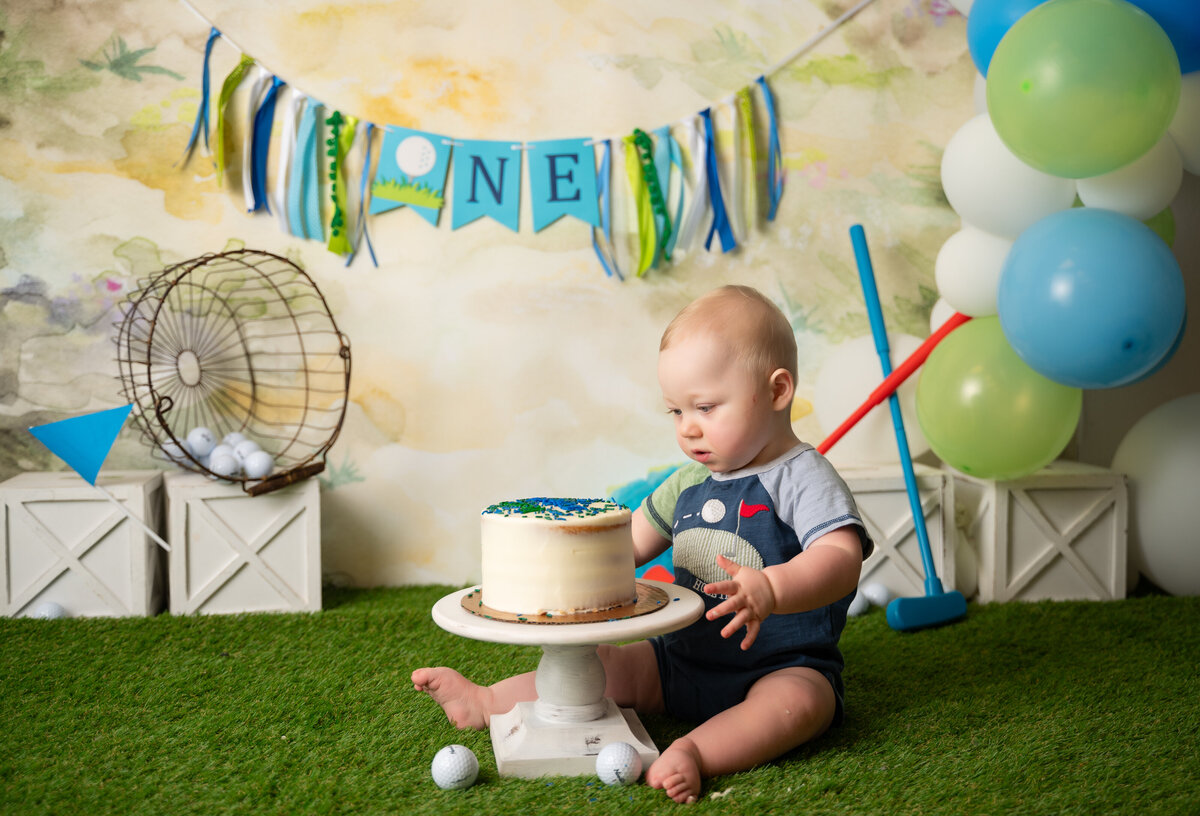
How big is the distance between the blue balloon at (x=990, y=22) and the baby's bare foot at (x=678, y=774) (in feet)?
4.58

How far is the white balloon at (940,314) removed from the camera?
2221 millimetres

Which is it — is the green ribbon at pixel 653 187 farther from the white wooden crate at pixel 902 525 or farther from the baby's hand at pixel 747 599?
the baby's hand at pixel 747 599

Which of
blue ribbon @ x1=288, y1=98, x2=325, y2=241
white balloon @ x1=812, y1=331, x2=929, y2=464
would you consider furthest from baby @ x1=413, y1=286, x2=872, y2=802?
blue ribbon @ x1=288, y1=98, x2=325, y2=241

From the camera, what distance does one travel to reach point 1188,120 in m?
1.79

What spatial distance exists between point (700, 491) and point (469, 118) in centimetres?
128

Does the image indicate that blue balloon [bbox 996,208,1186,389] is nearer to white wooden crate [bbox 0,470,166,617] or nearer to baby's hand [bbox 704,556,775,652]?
baby's hand [bbox 704,556,775,652]

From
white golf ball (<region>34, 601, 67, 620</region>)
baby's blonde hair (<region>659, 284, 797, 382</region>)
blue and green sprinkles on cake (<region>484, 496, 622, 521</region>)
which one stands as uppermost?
baby's blonde hair (<region>659, 284, 797, 382</region>)

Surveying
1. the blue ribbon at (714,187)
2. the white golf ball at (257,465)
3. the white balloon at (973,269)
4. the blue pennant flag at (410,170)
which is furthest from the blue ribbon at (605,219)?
the white golf ball at (257,465)

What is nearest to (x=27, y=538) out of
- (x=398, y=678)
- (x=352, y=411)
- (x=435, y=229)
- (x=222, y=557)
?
(x=222, y=557)

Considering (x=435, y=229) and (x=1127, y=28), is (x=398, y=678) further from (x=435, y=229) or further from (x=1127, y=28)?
(x=1127, y=28)

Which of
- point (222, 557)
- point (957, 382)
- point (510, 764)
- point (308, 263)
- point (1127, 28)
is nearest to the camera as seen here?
point (510, 764)

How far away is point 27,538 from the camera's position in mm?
2025

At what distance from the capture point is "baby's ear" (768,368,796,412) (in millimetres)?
1351

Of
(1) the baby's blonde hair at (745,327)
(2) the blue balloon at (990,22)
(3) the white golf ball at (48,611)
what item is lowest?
(3) the white golf ball at (48,611)
